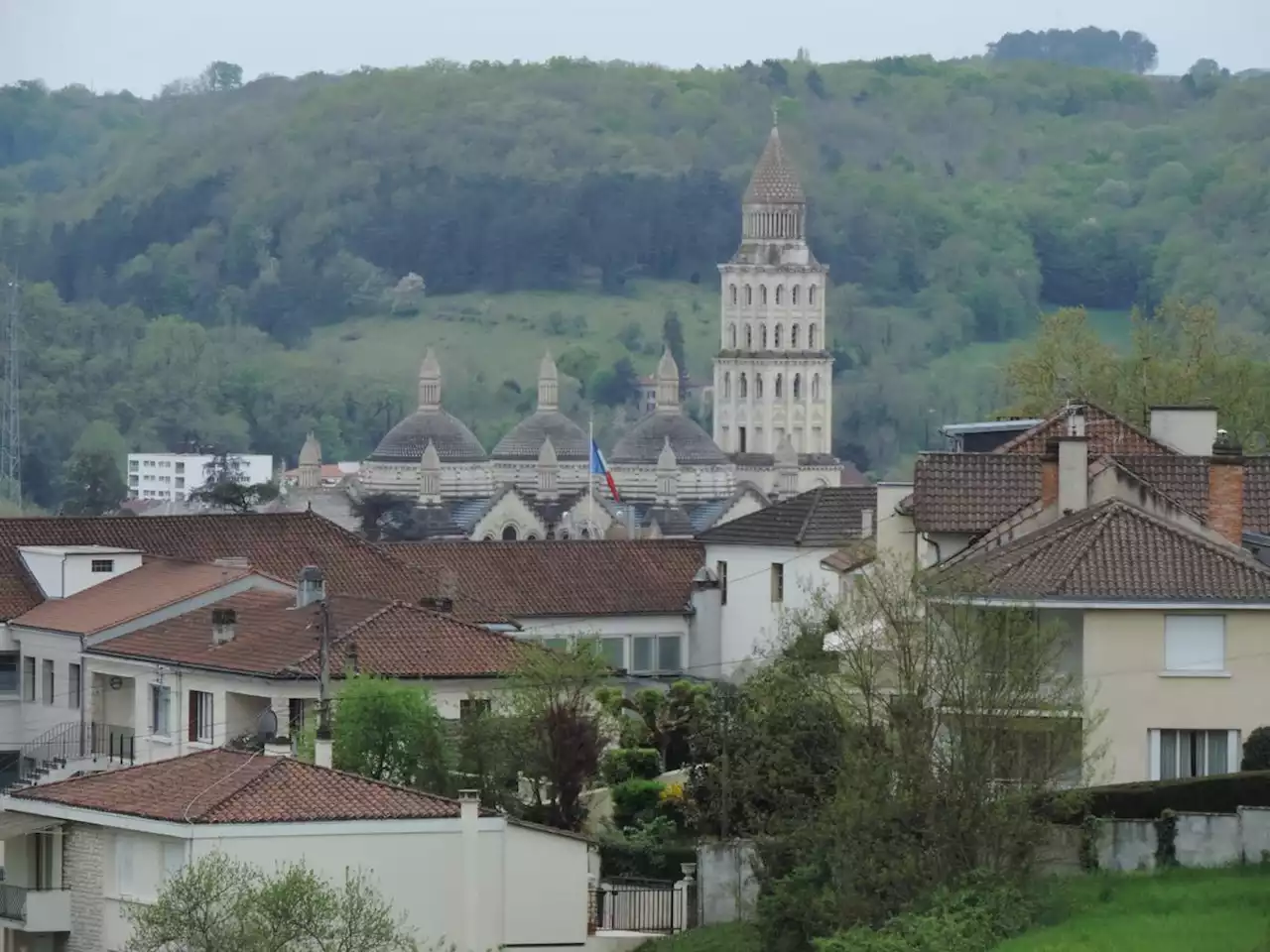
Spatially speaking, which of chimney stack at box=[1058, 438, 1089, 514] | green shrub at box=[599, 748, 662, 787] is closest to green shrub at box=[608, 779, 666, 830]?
green shrub at box=[599, 748, 662, 787]

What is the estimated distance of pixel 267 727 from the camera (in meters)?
44.8

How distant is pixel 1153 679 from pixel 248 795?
872cm

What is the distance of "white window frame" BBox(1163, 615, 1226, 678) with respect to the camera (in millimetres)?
39031

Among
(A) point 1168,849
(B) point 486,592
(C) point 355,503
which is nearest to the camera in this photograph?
(A) point 1168,849

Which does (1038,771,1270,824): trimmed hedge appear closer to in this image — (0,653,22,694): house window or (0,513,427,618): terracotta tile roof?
(0,653,22,694): house window

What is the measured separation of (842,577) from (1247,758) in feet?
47.2

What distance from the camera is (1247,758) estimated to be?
3834 cm

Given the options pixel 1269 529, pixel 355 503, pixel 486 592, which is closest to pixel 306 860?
pixel 1269 529

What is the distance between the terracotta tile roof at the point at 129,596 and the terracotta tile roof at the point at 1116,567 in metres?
15.8

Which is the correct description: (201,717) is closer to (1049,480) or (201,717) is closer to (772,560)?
(1049,480)

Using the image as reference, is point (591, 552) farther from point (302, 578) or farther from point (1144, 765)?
point (1144, 765)

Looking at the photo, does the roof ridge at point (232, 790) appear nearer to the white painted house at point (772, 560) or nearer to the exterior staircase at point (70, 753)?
the exterior staircase at point (70, 753)

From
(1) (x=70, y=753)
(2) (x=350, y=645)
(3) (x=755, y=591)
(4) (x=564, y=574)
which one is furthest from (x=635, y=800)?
(4) (x=564, y=574)

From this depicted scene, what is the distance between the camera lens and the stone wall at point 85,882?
128ft
